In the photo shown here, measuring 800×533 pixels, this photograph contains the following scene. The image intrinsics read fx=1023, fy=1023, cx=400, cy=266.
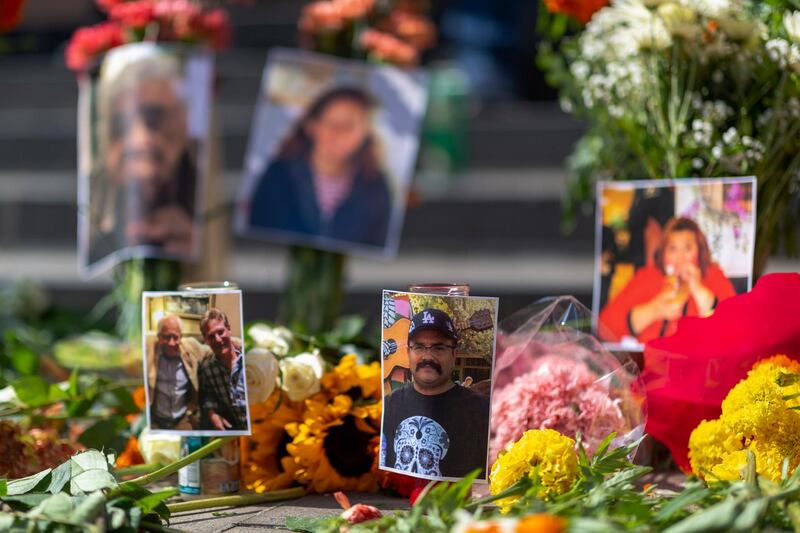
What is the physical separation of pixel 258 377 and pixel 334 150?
1409 millimetres

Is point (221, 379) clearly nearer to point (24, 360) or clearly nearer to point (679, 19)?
point (24, 360)

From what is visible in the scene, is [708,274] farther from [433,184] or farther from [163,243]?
[433,184]

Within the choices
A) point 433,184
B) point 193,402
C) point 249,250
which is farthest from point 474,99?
point 193,402

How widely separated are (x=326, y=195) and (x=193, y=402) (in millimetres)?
1401

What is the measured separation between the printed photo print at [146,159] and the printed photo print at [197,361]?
1.20m

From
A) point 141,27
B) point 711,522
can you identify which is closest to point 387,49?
point 141,27

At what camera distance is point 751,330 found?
1.64 metres

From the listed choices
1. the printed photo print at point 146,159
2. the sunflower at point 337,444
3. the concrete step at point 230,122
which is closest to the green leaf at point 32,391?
the sunflower at point 337,444

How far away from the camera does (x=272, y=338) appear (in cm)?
187

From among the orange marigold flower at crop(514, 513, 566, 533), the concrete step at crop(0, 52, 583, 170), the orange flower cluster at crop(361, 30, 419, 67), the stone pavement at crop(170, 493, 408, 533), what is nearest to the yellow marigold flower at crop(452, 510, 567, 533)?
the orange marigold flower at crop(514, 513, 566, 533)

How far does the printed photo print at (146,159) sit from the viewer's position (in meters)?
2.84

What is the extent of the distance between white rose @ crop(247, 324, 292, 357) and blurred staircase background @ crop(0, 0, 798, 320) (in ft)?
9.50

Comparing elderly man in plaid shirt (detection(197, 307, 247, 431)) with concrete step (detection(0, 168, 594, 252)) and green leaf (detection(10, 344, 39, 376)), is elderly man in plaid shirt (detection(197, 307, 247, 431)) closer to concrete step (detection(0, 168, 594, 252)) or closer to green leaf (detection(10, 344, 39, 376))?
green leaf (detection(10, 344, 39, 376))

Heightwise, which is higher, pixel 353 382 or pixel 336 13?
pixel 336 13
